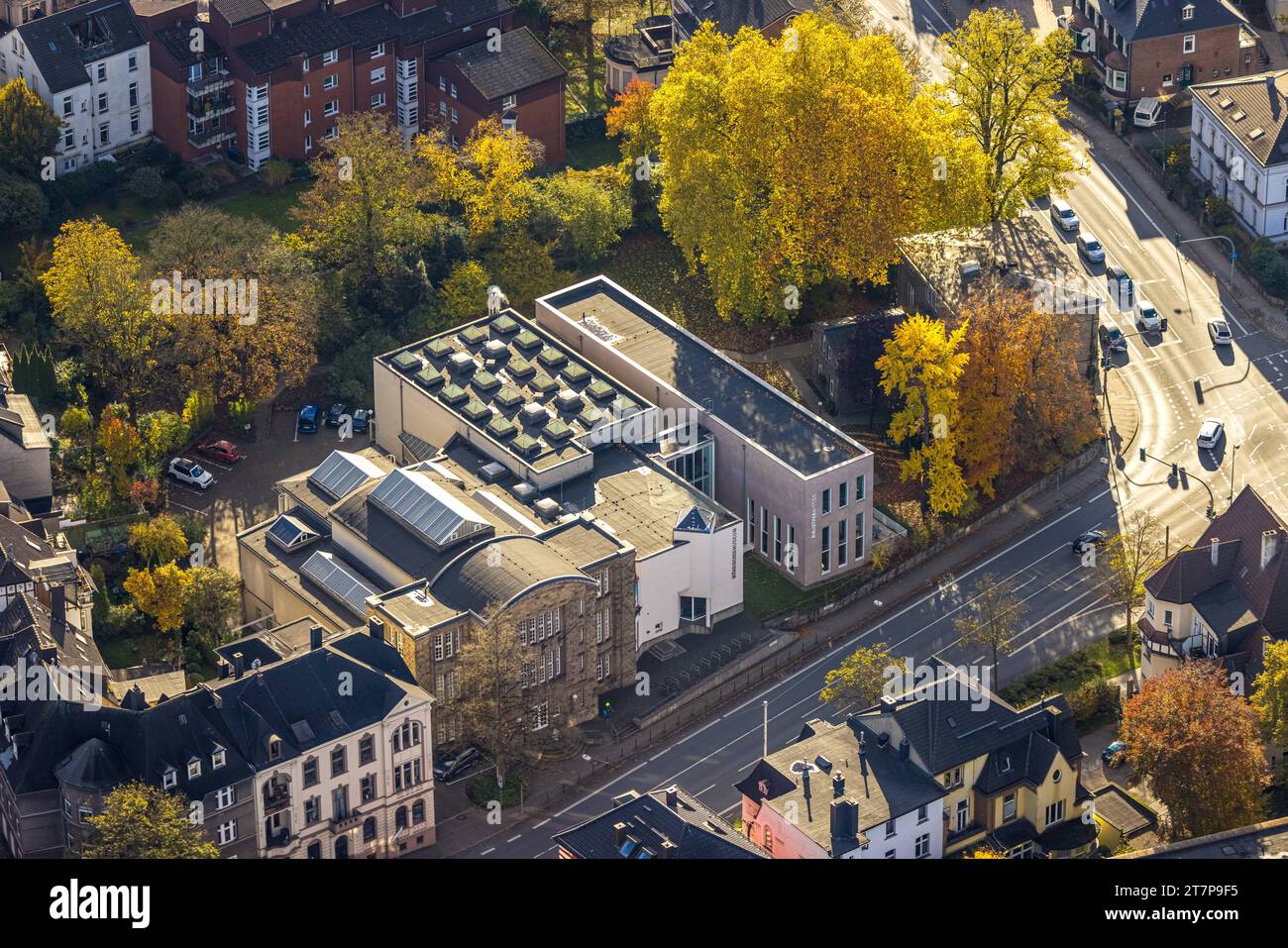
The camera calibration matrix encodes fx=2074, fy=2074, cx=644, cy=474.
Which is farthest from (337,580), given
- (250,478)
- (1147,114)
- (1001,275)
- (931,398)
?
(1147,114)

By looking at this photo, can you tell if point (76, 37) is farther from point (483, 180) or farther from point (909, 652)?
point (909, 652)

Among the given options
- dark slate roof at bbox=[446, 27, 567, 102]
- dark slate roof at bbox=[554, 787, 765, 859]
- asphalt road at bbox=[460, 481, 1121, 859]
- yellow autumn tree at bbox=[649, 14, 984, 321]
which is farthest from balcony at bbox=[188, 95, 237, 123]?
dark slate roof at bbox=[554, 787, 765, 859]

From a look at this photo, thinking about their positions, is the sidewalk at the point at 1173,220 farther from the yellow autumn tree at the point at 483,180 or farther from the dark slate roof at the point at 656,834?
the dark slate roof at the point at 656,834

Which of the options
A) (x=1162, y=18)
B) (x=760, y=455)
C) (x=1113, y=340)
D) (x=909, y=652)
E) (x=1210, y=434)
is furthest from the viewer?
(x=1162, y=18)

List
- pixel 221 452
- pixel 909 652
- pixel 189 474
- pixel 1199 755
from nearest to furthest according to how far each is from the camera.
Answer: pixel 1199 755
pixel 909 652
pixel 189 474
pixel 221 452

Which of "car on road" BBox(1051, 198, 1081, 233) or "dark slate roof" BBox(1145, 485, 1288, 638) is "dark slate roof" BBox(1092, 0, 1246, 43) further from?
"dark slate roof" BBox(1145, 485, 1288, 638)

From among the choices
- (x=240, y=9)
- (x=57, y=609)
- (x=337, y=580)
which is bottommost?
(x=337, y=580)

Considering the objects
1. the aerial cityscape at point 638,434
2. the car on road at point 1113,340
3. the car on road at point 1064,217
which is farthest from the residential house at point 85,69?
the car on road at point 1113,340
